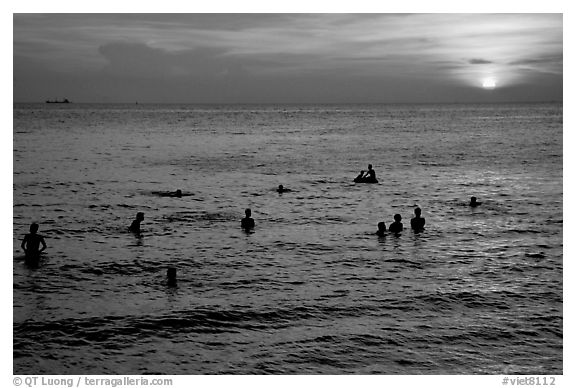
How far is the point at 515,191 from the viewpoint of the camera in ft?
137

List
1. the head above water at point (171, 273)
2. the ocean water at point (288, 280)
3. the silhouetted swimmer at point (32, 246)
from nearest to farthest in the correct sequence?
the ocean water at point (288, 280) → the head above water at point (171, 273) → the silhouetted swimmer at point (32, 246)

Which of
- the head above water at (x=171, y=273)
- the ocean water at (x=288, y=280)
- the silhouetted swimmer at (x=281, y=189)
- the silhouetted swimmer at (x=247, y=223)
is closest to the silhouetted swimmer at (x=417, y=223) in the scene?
the ocean water at (x=288, y=280)

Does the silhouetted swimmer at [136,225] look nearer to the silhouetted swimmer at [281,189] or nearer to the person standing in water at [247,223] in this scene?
the person standing in water at [247,223]

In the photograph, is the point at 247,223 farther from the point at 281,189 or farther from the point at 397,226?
the point at 281,189

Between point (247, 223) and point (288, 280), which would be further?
point (247, 223)

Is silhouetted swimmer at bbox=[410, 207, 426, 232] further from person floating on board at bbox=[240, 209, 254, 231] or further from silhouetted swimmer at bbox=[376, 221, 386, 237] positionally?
person floating on board at bbox=[240, 209, 254, 231]

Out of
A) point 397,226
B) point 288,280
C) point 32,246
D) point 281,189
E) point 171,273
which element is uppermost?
point 281,189

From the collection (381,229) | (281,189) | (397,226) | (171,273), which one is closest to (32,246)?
(171,273)

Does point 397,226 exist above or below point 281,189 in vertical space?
below

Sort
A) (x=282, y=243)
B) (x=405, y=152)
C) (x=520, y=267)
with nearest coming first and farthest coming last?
(x=520, y=267) < (x=282, y=243) < (x=405, y=152)

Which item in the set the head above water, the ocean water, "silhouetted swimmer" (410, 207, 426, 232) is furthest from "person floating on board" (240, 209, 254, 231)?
the head above water

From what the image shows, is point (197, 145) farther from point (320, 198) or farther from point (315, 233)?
point (315, 233)
